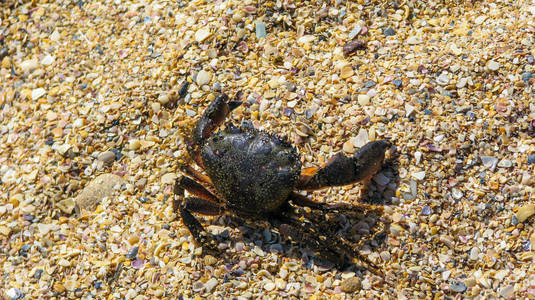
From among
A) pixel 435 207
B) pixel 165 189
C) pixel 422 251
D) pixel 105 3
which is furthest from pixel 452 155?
pixel 105 3

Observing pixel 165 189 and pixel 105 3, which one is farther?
pixel 105 3

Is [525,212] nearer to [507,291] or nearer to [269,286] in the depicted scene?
[507,291]

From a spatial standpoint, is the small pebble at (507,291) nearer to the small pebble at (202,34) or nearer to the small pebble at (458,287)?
the small pebble at (458,287)

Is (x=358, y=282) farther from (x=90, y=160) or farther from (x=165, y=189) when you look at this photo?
(x=90, y=160)

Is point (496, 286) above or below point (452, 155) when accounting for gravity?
Answer: below

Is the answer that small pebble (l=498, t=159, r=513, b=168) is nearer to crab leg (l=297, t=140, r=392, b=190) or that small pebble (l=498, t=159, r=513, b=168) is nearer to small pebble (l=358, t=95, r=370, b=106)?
crab leg (l=297, t=140, r=392, b=190)

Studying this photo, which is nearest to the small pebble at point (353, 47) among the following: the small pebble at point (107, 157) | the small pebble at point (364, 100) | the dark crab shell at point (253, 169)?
the small pebble at point (364, 100)
